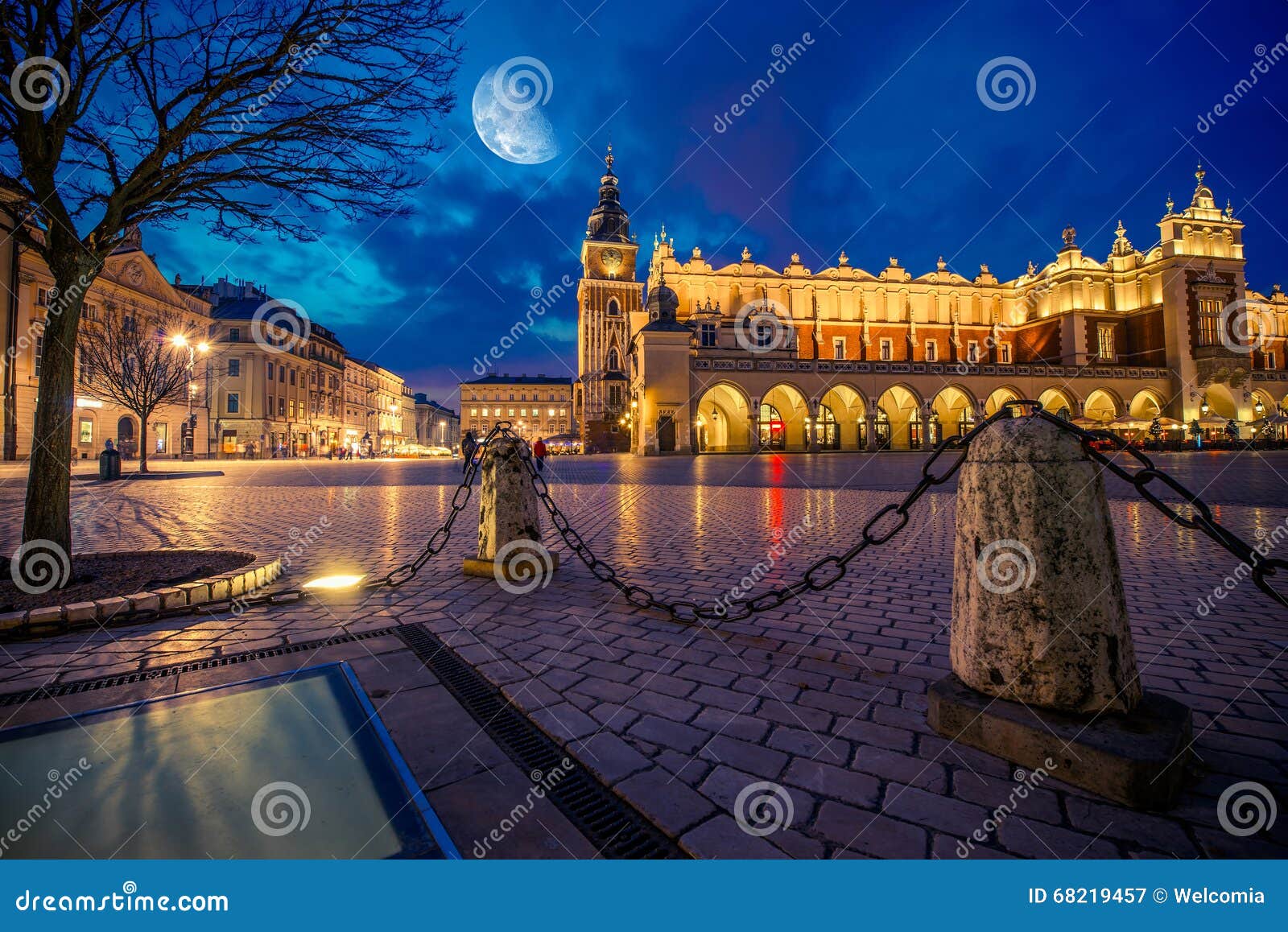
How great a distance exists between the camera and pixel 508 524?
4.95m

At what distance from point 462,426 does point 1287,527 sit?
115 metres

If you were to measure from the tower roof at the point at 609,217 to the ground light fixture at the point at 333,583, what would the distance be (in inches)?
2511

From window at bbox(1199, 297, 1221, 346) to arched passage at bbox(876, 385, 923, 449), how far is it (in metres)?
23.5

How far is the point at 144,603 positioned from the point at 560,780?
3665mm

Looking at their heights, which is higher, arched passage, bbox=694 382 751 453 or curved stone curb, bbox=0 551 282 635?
arched passage, bbox=694 382 751 453

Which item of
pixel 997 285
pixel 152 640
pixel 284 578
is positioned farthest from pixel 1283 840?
pixel 997 285

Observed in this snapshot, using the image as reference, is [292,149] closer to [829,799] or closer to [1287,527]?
[829,799]

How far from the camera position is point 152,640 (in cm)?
332

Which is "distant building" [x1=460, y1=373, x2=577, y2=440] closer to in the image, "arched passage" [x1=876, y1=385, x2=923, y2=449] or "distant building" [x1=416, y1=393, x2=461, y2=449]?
"distant building" [x1=416, y1=393, x2=461, y2=449]

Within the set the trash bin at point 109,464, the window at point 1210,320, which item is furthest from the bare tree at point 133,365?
the window at point 1210,320

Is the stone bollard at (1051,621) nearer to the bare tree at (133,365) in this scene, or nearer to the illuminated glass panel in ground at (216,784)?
the illuminated glass panel in ground at (216,784)

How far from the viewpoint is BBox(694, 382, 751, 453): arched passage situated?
40.6 metres

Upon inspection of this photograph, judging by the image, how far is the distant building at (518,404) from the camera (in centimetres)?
10756

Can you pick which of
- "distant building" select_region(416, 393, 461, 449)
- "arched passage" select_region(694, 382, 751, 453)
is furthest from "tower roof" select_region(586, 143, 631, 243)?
"distant building" select_region(416, 393, 461, 449)
